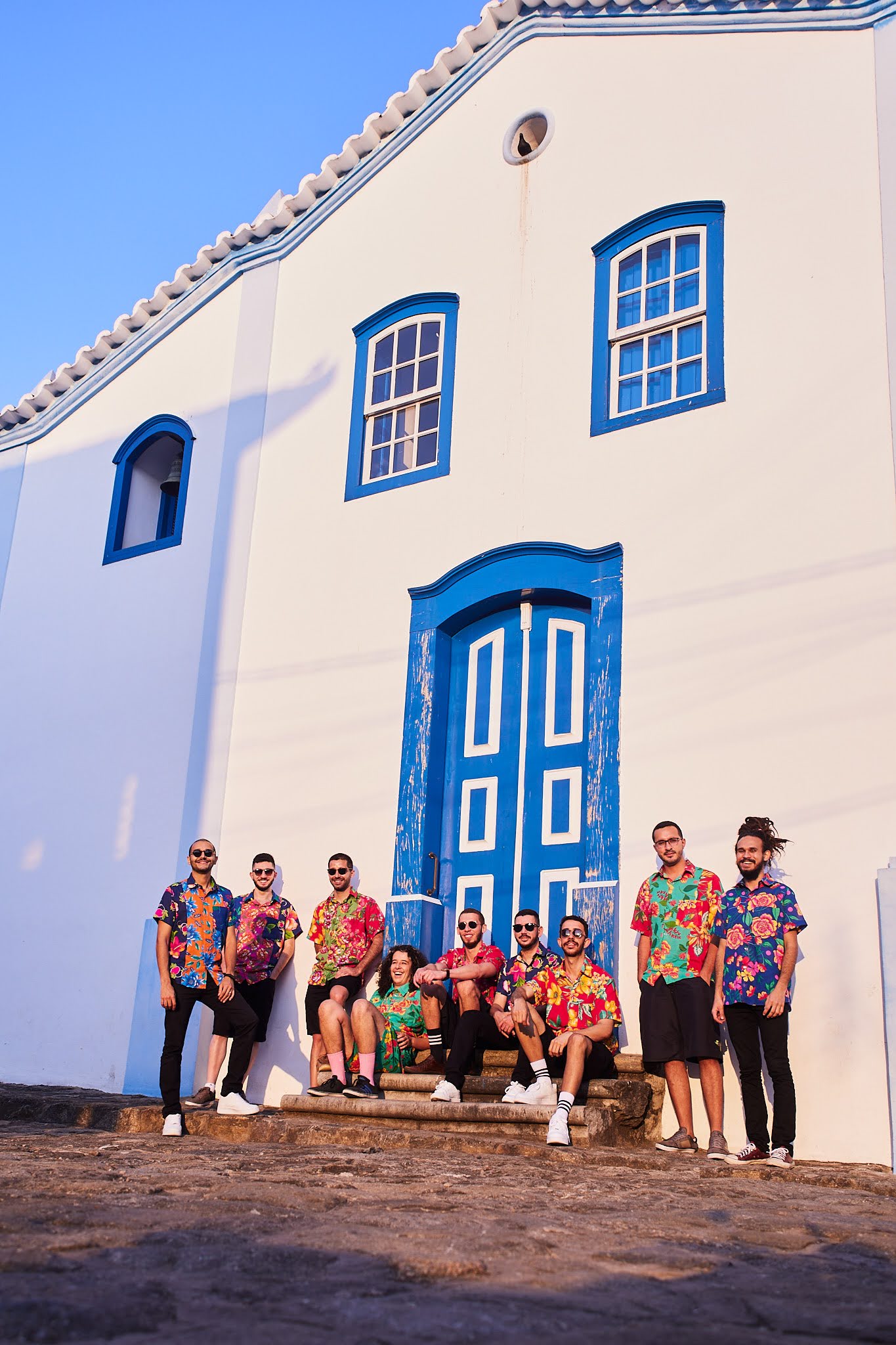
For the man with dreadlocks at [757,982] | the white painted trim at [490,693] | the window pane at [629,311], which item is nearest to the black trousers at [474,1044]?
the man with dreadlocks at [757,982]

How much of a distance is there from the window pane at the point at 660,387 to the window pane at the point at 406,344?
2.16 m

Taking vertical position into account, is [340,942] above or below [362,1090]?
above

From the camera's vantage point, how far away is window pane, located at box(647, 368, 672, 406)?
834 cm

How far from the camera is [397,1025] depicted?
7.62m

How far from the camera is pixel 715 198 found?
8367 mm

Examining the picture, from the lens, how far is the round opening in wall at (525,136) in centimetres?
952

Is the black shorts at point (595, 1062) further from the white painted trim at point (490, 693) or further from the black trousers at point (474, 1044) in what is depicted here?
the white painted trim at point (490, 693)

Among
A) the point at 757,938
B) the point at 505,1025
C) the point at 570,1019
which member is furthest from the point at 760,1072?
the point at 505,1025

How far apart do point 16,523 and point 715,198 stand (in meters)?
7.01

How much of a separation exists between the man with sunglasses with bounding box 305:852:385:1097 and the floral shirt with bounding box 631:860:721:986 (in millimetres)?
1967

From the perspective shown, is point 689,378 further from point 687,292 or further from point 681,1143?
point 681,1143

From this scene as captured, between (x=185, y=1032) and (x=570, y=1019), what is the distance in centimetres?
208

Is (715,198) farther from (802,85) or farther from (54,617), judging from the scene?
(54,617)

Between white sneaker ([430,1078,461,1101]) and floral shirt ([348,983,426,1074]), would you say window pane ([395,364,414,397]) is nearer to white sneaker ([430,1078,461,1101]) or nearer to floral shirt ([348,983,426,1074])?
floral shirt ([348,983,426,1074])
